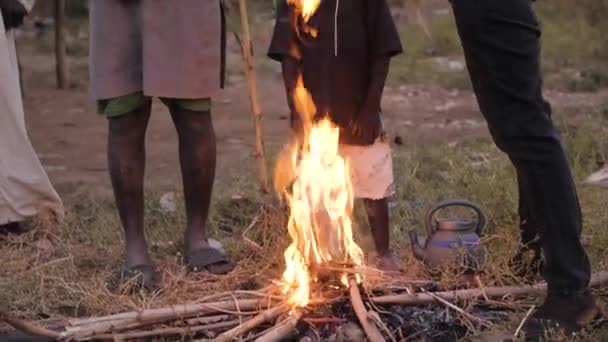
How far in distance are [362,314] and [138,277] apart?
103 cm

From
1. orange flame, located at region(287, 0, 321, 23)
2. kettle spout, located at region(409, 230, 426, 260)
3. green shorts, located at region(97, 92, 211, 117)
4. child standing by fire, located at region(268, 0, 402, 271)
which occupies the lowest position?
kettle spout, located at region(409, 230, 426, 260)

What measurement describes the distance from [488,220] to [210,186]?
4.05 feet

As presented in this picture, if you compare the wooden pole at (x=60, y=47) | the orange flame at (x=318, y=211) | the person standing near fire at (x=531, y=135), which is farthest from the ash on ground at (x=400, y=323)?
the wooden pole at (x=60, y=47)

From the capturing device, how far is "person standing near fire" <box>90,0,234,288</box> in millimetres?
4449

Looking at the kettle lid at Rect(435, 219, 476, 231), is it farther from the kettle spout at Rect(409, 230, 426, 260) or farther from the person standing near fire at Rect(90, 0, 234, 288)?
the person standing near fire at Rect(90, 0, 234, 288)

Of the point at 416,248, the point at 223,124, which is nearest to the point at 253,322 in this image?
the point at 416,248

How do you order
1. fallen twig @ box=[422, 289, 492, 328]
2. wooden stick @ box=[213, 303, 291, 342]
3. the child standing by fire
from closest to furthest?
wooden stick @ box=[213, 303, 291, 342]
fallen twig @ box=[422, 289, 492, 328]
the child standing by fire

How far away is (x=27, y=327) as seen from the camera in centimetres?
379

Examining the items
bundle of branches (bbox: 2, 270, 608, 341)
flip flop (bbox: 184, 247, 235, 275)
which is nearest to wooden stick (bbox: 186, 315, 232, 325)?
bundle of branches (bbox: 2, 270, 608, 341)

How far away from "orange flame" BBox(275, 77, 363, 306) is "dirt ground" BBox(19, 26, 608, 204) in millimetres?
1837

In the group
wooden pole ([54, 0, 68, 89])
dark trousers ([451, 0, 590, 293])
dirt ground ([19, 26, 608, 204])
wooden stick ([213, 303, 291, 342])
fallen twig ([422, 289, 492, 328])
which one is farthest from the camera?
wooden pole ([54, 0, 68, 89])

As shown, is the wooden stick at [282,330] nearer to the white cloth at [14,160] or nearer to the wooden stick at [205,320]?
the wooden stick at [205,320]

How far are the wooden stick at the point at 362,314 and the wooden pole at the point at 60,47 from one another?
6.35 meters

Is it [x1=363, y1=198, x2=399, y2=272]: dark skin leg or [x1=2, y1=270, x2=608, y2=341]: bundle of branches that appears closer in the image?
[x1=2, y1=270, x2=608, y2=341]: bundle of branches
